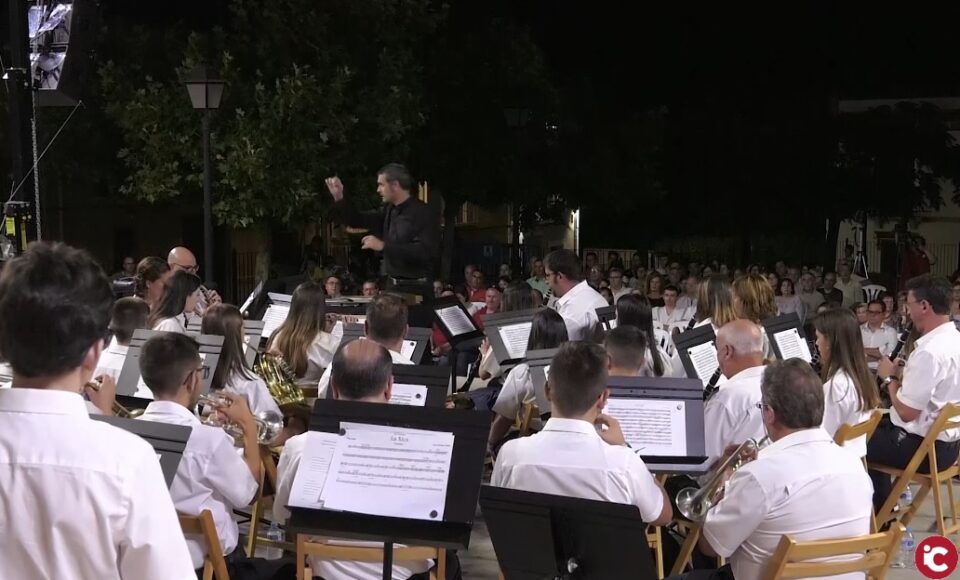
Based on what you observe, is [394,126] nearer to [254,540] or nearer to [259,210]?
[259,210]

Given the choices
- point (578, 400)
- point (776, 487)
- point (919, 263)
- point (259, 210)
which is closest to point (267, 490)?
point (578, 400)

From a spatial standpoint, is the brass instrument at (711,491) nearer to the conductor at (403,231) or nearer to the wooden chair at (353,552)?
the wooden chair at (353,552)

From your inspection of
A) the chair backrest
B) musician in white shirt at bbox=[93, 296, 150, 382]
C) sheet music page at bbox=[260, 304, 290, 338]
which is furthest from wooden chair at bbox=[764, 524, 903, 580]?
sheet music page at bbox=[260, 304, 290, 338]

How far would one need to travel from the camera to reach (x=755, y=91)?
25219 mm

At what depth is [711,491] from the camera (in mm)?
4105

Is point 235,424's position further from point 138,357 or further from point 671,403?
point 671,403

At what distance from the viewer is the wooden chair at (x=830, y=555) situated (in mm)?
3502

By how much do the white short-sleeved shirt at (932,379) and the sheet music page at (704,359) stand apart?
48.3 inches

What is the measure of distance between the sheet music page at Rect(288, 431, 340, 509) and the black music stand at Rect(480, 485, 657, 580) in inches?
20.0

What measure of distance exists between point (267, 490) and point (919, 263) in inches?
538

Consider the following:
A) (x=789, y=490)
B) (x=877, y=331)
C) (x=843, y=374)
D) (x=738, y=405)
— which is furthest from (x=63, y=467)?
(x=877, y=331)

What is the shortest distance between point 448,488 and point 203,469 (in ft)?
3.45

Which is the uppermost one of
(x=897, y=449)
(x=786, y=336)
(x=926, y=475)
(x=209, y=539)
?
(x=786, y=336)

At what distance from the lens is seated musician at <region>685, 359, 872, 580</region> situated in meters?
3.65
